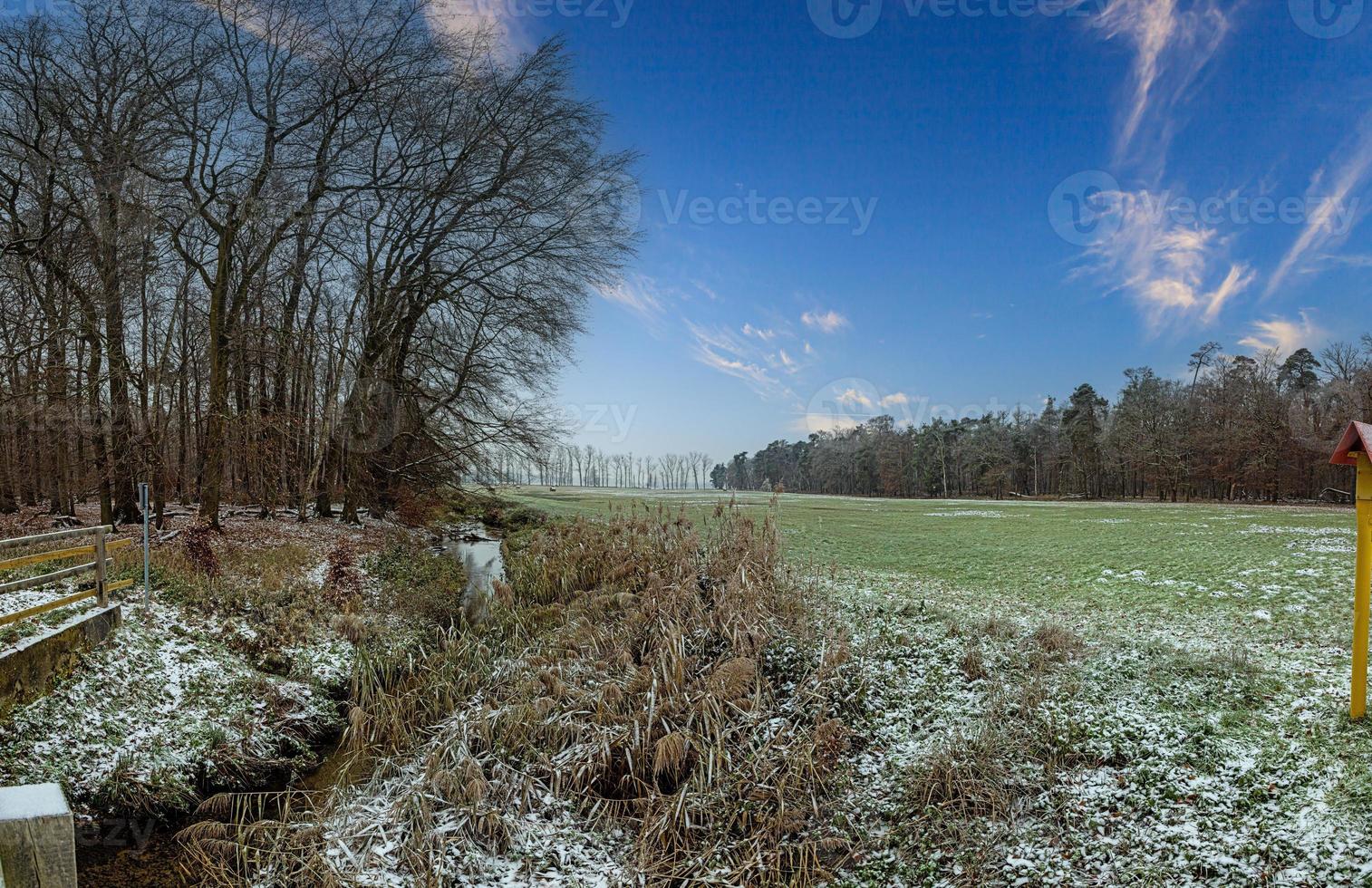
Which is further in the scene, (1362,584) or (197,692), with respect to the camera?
(197,692)

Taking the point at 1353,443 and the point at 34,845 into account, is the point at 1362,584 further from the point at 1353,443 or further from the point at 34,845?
the point at 34,845

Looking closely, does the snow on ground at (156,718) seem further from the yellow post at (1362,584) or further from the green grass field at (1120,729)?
the yellow post at (1362,584)

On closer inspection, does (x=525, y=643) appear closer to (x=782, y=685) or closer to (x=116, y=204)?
(x=782, y=685)

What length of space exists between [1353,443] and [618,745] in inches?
283

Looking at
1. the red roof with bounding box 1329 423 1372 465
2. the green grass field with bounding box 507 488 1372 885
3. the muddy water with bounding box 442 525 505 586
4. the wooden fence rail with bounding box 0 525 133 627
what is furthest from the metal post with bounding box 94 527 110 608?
the red roof with bounding box 1329 423 1372 465

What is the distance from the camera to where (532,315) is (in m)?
21.3

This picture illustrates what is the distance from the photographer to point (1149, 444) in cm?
4372

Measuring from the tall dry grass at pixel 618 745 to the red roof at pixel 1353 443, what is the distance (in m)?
5.00

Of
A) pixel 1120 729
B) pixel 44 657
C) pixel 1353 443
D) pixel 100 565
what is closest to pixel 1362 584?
pixel 1353 443

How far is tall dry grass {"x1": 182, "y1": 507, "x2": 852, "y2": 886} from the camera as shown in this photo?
547 centimetres

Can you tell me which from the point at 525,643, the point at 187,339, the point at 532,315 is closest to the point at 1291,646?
the point at 525,643

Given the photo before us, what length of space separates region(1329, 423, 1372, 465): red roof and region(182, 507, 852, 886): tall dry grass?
16.4ft

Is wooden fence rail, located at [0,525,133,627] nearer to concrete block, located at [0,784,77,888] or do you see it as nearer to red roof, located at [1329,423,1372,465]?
concrete block, located at [0,784,77,888]

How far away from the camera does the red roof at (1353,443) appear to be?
5438mm
